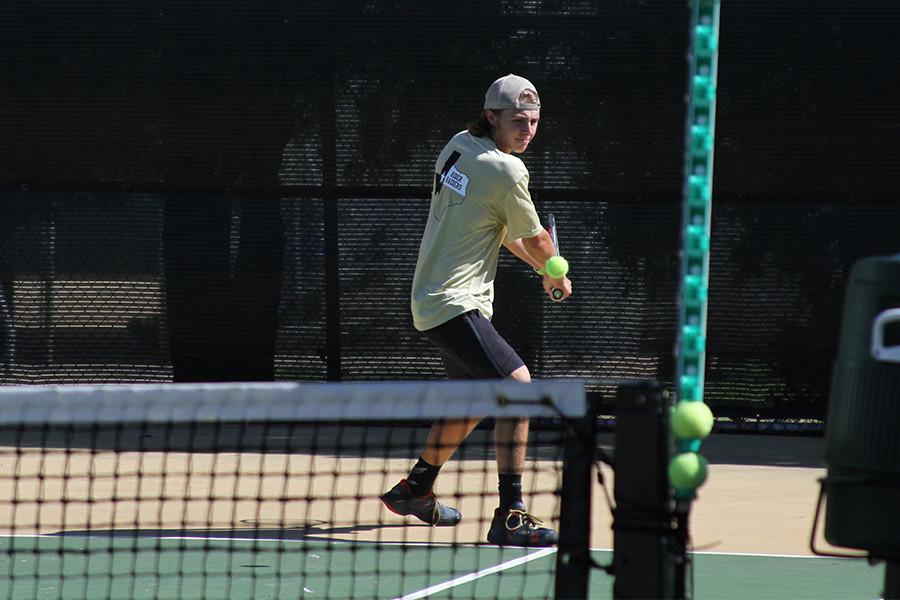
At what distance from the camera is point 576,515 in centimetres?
333

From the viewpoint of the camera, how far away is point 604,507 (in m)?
6.53

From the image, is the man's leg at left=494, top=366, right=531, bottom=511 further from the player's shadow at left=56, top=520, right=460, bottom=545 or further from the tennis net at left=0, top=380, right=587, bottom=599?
the player's shadow at left=56, top=520, right=460, bottom=545

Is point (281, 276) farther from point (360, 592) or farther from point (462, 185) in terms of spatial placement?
point (360, 592)

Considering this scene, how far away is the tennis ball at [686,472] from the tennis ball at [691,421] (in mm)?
67

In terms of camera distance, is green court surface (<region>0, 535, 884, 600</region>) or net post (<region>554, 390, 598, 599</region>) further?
green court surface (<region>0, 535, 884, 600</region>)

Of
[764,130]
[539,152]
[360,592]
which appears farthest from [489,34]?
[360,592]

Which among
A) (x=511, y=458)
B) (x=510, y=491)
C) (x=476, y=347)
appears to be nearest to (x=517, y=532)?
(x=510, y=491)

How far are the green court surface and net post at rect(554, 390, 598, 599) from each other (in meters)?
1.27

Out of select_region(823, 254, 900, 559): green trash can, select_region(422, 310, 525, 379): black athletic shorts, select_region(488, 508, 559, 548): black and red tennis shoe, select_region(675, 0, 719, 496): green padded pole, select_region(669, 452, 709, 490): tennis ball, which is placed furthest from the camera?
select_region(422, 310, 525, 379): black athletic shorts

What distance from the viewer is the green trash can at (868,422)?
328cm

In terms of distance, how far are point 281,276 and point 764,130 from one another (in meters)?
2.82

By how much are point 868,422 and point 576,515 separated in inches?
25.1

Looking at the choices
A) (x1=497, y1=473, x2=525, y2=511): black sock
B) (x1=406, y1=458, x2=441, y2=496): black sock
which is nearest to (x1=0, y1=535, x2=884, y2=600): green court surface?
(x1=497, y1=473, x2=525, y2=511): black sock

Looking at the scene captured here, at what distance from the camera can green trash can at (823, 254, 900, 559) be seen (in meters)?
3.28
